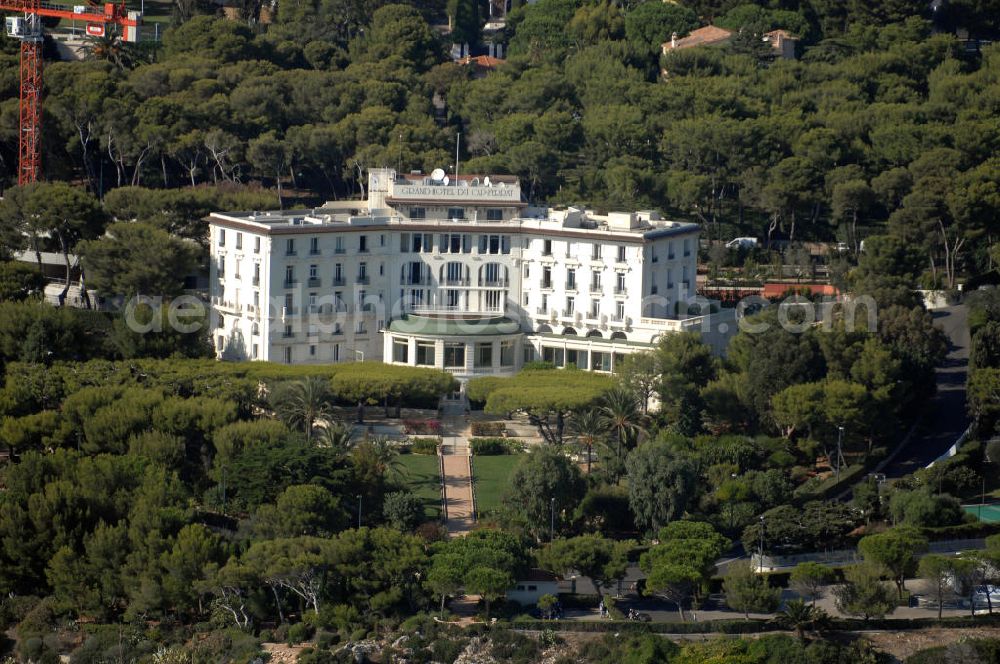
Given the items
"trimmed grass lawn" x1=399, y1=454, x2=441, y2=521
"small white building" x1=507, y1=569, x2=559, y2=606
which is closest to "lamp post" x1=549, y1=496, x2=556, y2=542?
"trimmed grass lawn" x1=399, y1=454, x2=441, y2=521

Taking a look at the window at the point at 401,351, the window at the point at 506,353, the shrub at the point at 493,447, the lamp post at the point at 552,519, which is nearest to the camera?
the lamp post at the point at 552,519

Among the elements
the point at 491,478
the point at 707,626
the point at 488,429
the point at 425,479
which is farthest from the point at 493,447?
the point at 707,626

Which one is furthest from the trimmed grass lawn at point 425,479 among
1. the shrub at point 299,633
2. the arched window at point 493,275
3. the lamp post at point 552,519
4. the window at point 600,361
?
the arched window at point 493,275

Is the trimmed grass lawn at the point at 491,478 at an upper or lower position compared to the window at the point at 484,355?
lower

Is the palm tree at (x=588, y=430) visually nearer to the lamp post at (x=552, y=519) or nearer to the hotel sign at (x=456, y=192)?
the lamp post at (x=552, y=519)

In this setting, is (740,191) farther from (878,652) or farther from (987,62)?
(878,652)

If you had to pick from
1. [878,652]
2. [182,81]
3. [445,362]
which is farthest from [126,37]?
[878,652]

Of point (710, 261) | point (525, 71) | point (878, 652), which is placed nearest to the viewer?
point (878, 652)
